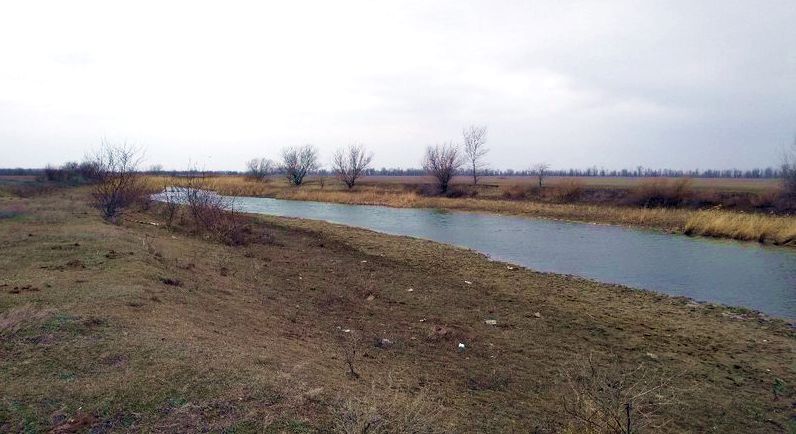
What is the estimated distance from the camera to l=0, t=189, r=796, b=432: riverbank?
3.97 metres

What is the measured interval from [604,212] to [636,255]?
14051 mm

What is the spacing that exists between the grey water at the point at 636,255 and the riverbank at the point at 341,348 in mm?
2433

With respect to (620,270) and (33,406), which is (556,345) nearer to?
(33,406)

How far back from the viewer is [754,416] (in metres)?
5.17

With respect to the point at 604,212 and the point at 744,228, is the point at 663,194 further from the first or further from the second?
the point at 744,228

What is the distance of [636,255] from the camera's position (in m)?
17.7

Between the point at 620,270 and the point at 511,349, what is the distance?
377 inches

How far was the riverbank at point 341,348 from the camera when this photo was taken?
3967mm

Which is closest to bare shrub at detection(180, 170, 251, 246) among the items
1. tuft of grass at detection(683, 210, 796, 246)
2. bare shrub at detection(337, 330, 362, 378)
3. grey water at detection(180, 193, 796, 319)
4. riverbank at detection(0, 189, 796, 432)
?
riverbank at detection(0, 189, 796, 432)

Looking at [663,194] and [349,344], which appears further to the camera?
[663,194]

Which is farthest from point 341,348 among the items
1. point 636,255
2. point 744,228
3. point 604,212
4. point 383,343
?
point 604,212

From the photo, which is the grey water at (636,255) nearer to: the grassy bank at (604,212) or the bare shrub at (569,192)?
the grassy bank at (604,212)

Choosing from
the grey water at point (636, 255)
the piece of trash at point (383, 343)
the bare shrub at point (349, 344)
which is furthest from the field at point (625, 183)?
Answer: the bare shrub at point (349, 344)

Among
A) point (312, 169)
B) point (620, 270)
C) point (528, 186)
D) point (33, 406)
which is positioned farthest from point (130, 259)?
point (312, 169)
